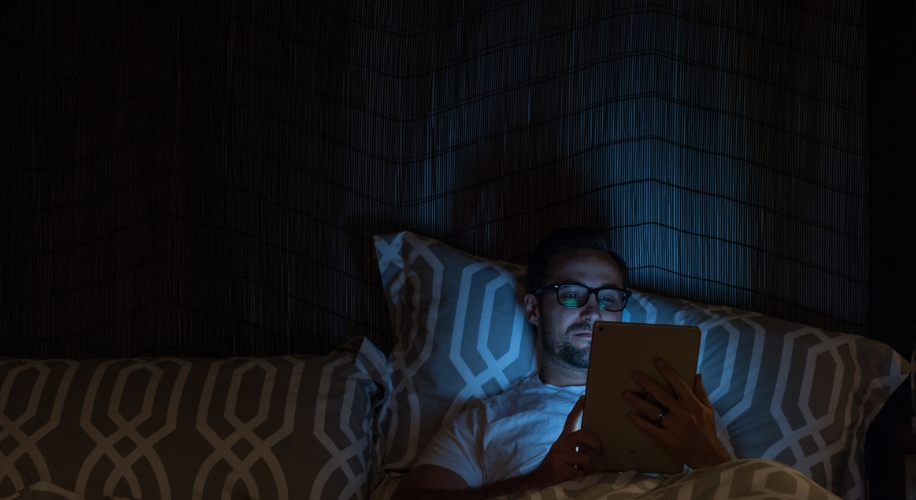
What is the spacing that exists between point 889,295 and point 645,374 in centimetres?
77

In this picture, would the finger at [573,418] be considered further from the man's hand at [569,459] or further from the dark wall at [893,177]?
the dark wall at [893,177]

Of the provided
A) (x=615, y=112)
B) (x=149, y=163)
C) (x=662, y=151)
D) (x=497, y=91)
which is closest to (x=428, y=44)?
(x=497, y=91)

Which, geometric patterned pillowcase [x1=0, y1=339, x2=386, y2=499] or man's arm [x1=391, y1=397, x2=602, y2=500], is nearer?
man's arm [x1=391, y1=397, x2=602, y2=500]

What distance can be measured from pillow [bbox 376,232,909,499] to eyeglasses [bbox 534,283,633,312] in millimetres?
67

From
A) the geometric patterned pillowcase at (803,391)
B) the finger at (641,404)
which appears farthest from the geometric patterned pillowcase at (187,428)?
the geometric patterned pillowcase at (803,391)

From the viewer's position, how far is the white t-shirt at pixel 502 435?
166 cm

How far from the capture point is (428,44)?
7.20ft

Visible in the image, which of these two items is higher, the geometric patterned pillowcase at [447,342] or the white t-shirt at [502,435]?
the geometric patterned pillowcase at [447,342]

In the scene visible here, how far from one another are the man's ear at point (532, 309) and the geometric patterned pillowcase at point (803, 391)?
407mm

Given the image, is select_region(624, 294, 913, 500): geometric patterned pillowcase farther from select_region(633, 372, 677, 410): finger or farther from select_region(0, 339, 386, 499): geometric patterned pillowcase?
select_region(0, 339, 386, 499): geometric patterned pillowcase

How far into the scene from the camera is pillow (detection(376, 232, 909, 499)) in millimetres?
1667

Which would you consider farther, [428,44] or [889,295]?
[428,44]

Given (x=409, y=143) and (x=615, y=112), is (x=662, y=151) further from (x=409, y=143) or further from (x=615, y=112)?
(x=409, y=143)

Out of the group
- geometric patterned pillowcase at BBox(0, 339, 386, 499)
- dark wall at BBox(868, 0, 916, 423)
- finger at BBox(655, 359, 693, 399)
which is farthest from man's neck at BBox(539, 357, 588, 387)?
dark wall at BBox(868, 0, 916, 423)
